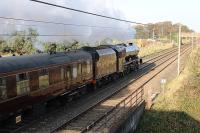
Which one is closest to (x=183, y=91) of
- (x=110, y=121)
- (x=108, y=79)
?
(x=108, y=79)

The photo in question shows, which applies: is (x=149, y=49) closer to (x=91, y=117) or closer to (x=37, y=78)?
(x=91, y=117)

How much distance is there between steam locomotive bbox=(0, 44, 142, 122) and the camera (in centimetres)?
1730

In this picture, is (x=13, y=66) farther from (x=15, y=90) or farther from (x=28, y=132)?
(x=28, y=132)

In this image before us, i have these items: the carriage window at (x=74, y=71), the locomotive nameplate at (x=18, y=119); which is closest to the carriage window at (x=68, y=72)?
the carriage window at (x=74, y=71)

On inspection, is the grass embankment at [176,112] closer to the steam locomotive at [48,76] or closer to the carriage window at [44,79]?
the steam locomotive at [48,76]

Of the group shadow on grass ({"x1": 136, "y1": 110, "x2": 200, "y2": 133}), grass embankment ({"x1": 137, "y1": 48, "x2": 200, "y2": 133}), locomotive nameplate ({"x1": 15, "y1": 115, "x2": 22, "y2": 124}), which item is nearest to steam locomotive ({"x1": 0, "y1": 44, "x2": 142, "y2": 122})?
locomotive nameplate ({"x1": 15, "y1": 115, "x2": 22, "y2": 124})

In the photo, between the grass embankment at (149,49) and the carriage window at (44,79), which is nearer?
the carriage window at (44,79)

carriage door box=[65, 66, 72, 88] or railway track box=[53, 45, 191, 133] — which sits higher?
carriage door box=[65, 66, 72, 88]

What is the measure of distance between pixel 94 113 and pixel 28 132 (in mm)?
4967

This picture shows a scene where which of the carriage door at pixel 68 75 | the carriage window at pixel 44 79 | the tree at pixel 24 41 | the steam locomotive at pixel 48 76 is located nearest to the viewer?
the steam locomotive at pixel 48 76

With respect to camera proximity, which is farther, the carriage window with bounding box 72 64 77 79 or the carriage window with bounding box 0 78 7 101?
the carriage window with bounding box 72 64 77 79

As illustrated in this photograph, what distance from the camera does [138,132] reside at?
21.9 metres

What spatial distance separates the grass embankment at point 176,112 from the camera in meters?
22.8

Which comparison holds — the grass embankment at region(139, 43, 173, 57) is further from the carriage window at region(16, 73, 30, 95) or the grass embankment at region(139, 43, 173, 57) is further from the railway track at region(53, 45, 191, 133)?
the carriage window at region(16, 73, 30, 95)
